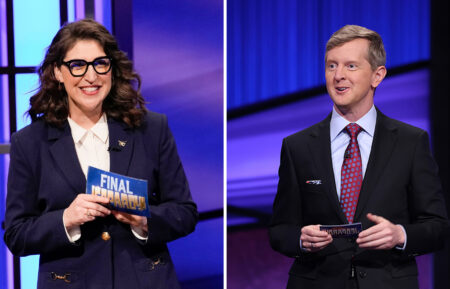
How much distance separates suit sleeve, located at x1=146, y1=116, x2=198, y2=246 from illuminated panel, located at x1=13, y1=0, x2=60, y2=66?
1.81 metres

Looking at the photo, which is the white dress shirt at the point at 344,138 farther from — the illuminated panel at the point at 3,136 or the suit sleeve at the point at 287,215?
the illuminated panel at the point at 3,136

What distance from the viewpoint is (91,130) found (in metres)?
2.30

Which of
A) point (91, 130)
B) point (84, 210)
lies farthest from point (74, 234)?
point (91, 130)

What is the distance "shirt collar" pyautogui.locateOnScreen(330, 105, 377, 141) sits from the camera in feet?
7.95

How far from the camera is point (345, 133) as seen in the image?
8.01 feet

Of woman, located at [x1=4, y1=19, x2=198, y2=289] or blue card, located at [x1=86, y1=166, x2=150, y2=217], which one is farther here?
woman, located at [x1=4, y1=19, x2=198, y2=289]

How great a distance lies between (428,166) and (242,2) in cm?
190

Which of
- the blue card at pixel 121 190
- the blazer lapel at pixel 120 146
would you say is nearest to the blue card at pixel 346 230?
the blue card at pixel 121 190

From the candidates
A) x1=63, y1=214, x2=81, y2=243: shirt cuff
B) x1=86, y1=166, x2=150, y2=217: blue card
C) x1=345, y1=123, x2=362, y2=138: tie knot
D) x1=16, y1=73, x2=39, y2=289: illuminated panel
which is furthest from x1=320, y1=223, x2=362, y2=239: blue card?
x1=16, y1=73, x2=39, y2=289: illuminated panel

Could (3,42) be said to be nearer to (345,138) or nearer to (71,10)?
(71,10)

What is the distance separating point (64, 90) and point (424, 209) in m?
1.50

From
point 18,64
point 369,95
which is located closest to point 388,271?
point 369,95

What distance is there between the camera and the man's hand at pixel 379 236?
6.91ft

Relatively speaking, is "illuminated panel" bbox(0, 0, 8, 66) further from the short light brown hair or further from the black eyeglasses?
the short light brown hair
